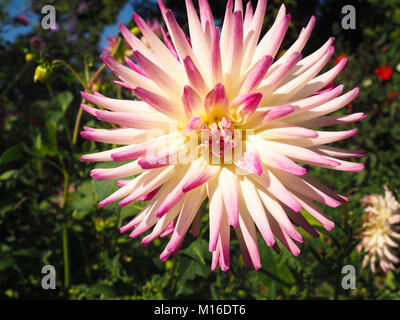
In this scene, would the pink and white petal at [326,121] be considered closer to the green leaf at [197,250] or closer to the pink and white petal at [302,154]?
the pink and white petal at [302,154]

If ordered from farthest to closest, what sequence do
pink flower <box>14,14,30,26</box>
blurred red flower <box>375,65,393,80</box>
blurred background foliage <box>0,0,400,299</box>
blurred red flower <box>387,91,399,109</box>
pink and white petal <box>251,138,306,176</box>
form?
1. pink flower <box>14,14,30,26</box>
2. blurred red flower <box>375,65,393,80</box>
3. blurred red flower <box>387,91,399,109</box>
4. blurred background foliage <box>0,0,400,299</box>
5. pink and white petal <box>251,138,306,176</box>

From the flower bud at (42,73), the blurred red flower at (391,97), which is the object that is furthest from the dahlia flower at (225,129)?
the blurred red flower at (391,97)

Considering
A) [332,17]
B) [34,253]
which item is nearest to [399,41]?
[332,17]

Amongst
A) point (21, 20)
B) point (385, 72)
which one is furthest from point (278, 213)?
point (21, 20)

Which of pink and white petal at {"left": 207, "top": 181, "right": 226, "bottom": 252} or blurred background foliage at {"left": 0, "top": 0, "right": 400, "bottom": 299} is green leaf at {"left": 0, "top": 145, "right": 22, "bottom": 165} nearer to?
blurred background foliage at {"left": 0, "top": 0, "right": 400, "bottom": 299}

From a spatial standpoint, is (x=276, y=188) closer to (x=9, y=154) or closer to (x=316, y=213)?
(x=316, y=213)

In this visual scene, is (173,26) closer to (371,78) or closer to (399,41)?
(371,78)

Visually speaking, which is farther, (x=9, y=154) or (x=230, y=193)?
(x=9, y=154)

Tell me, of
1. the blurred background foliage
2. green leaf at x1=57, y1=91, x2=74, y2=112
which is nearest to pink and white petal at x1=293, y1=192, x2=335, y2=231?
the blurred background foliage
